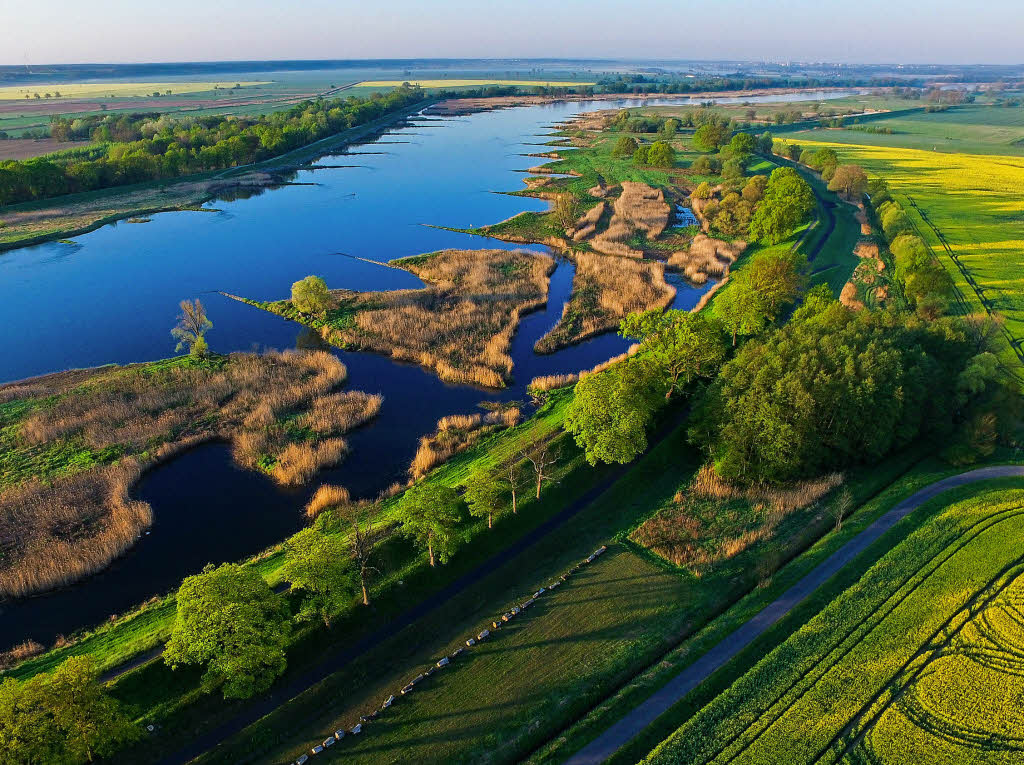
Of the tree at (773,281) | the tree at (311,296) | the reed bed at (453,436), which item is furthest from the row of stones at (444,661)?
the tree at (311,296)

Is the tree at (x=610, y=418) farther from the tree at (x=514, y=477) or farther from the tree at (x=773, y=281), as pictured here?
the tree at (x=773, y=281)

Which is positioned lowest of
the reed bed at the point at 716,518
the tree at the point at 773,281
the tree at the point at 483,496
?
the reed bed at the point at 716,518

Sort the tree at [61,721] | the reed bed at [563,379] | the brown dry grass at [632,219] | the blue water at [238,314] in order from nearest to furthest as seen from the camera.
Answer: the tree at [61,721], the blue water at [238,314], the reed bed at [563,379], the brown dry grass at [632,219]

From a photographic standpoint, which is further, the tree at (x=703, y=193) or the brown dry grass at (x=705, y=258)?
the tree at (x=703, y=193)

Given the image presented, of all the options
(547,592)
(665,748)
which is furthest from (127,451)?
(665,748)

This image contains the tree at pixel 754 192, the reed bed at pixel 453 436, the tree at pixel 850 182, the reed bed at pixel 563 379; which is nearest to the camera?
the reed bed at pixel 453 436

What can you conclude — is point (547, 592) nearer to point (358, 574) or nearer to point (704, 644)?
point (704, 644)

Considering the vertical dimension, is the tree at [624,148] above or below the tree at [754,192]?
above
